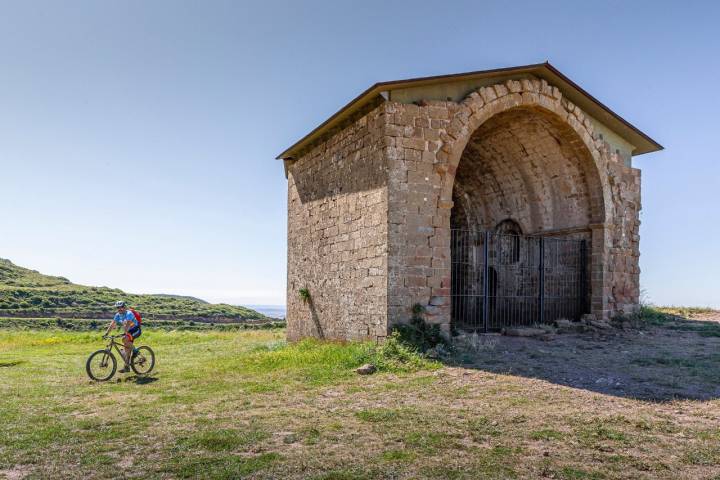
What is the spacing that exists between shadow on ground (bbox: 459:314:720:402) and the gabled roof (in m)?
4.98

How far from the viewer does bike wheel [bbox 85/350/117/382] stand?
965 cm

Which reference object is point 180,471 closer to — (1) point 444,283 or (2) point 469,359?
(2) point 469,359

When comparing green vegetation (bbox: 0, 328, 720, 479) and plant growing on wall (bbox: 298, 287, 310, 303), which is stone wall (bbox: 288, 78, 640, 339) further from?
green vegetation (bbox: 0, 328, 720, 479)

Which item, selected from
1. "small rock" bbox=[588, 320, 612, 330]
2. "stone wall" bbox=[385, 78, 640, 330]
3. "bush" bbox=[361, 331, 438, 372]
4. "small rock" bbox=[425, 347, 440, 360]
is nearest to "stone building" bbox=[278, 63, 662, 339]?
"stone wall" bbox=[385, 78, 640, 330]

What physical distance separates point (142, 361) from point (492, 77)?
900cm

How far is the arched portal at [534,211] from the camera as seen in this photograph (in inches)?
529

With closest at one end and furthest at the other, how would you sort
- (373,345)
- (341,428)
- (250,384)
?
1. (341,428)
2. (250,384)
3. (373,345)

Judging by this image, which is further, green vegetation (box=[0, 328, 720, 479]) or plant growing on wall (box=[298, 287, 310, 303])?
plant growing on wall (box=[298, 287, 310, 303])

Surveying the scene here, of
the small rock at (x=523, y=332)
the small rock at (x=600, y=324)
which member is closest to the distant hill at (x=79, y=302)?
the small rock at (x=523, y=332)

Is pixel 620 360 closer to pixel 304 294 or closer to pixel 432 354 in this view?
pixel 432 354

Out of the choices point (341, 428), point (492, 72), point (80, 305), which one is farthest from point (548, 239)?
point (80, 305)

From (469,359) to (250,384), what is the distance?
11.7 ft

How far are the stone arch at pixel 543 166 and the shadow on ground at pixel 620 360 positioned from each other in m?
2.12

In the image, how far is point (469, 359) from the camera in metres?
9.02
